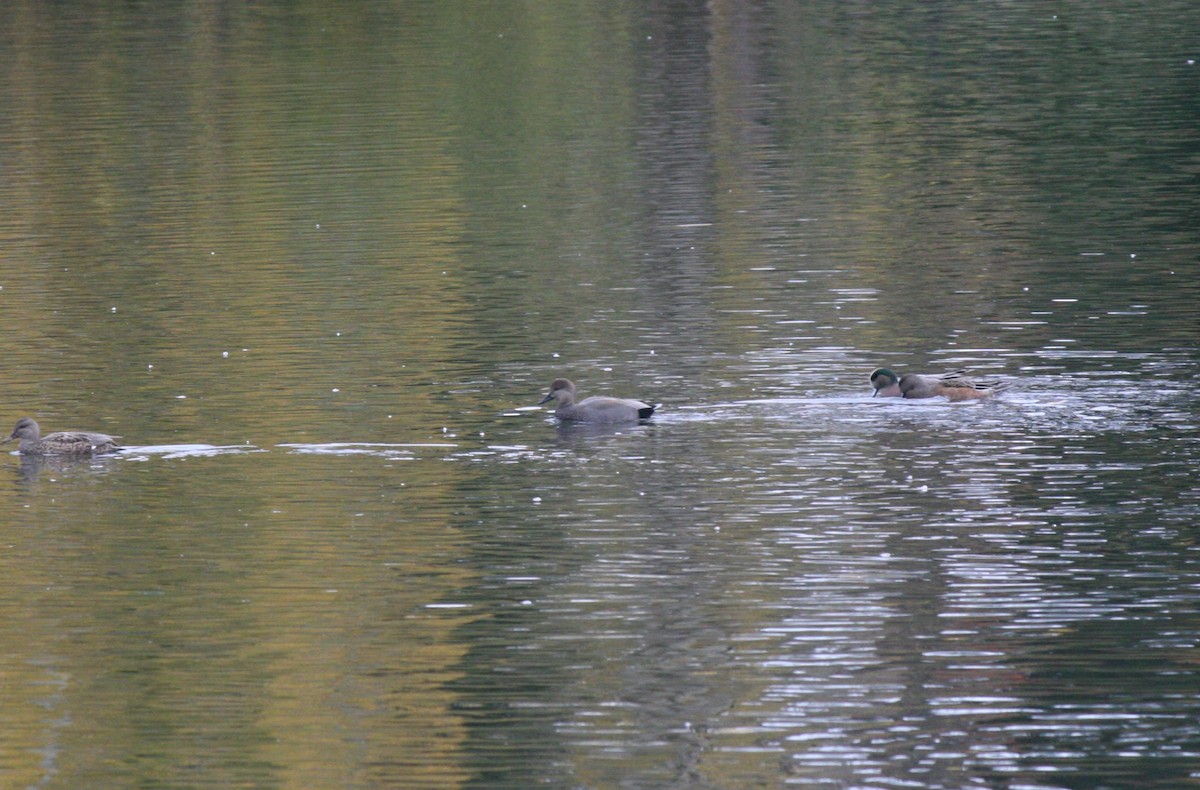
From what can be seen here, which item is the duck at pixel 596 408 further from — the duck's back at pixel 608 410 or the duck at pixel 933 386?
the duck at pixel 933 386

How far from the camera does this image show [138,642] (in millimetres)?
14758

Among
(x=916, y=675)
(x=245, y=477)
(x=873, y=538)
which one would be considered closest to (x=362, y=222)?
(x=245, y=477)

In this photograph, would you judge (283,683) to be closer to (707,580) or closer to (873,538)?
(707,580)

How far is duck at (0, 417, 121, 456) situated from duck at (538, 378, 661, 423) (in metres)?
4.06

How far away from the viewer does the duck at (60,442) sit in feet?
63.9

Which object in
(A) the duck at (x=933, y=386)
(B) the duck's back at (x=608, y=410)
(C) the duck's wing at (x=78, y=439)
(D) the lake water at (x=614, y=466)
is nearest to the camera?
(D) the lake water at (x=614, y=466)

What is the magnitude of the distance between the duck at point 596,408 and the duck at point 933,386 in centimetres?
216

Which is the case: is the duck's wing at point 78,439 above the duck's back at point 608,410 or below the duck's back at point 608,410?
above

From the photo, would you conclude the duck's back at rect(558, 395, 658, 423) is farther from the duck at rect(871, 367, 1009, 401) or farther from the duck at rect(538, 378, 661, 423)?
the duck at rect(871, 367, 1009, 401)

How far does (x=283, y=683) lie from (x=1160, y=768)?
17.5ft

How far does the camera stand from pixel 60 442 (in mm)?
19516

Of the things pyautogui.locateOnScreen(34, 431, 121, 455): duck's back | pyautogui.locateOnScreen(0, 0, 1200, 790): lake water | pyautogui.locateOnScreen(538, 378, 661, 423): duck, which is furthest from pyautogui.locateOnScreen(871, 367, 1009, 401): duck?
pyautogui.locateOnScreen(34, 431, 121, 455): duck's back

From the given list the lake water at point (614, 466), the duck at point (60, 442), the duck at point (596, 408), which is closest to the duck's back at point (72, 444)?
the duck at point (60, 442)

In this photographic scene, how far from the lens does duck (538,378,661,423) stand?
20.3 meters
